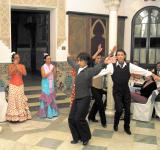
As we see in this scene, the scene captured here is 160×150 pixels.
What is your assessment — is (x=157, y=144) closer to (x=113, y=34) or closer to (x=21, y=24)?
(x=113, y=34)

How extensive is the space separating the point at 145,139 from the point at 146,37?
4.55 metres

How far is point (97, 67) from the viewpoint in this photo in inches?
178

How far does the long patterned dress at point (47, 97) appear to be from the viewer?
20.4 feet

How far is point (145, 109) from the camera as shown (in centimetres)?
621

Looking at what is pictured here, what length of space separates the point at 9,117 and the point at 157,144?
9.36ft

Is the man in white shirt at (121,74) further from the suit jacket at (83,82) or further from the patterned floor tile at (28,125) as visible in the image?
the patterned floor tile at (28,125)

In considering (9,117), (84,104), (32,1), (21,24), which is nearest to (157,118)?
(84,104)

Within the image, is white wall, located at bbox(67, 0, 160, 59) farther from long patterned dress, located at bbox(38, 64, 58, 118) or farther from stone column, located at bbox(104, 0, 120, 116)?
long patterned dress, located at bbox(38, 64, 58, 118)

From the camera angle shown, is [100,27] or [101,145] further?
[100,27]

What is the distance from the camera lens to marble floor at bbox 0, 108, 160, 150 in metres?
4.75

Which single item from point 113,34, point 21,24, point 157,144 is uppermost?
point 21,24

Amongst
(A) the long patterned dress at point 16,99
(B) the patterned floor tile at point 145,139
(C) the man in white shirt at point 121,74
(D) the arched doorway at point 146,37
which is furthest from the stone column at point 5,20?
(B) the patterned floor tile at point 145,139

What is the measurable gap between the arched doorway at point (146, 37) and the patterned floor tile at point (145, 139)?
413 cm

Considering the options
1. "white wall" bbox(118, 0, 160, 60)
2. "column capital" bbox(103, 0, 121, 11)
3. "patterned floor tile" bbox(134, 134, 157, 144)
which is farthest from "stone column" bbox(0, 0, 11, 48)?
"patterned floor tile" bbox(134, 134, 157, 144)
